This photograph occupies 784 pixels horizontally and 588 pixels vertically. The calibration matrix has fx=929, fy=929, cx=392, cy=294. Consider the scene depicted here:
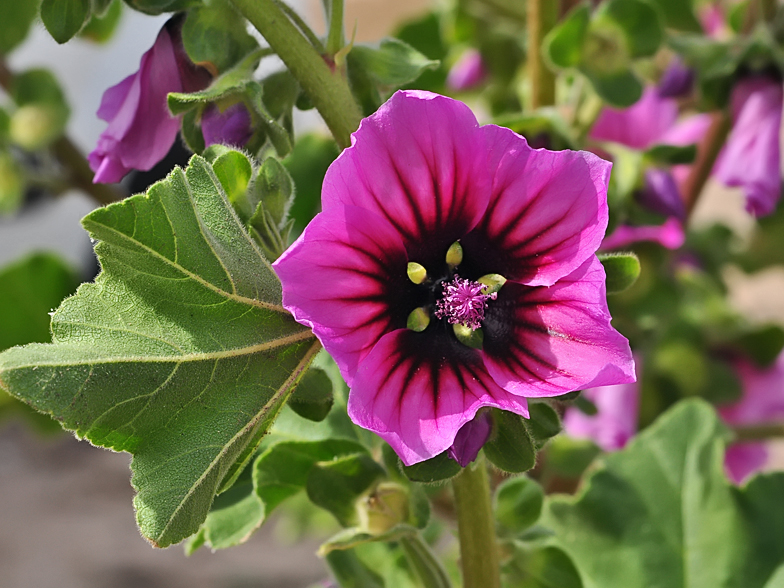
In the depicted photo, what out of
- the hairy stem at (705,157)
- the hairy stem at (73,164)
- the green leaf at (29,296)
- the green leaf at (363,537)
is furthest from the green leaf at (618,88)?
the green leaf at (29,296)

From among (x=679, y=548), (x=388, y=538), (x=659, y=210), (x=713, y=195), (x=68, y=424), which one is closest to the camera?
(x=68, y=424)

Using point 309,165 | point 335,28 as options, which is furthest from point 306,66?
point 309,165

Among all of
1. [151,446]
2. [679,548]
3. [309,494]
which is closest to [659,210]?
[679,548]

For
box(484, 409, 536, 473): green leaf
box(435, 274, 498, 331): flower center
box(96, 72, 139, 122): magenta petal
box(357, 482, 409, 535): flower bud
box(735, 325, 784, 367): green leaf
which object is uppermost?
box(96, 72, 139, 122): magenta petal

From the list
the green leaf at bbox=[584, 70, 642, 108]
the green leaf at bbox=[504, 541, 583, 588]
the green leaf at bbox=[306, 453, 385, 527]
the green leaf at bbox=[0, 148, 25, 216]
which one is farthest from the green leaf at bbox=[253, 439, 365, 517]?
the green leaf at bbox=[0, 148, 25, 216]

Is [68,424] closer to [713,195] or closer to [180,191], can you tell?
[180,191]

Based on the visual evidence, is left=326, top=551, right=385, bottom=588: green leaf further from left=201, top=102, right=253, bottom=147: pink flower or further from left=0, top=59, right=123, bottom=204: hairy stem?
left=0, top=59, right=123, bottom=204: hairy stem
